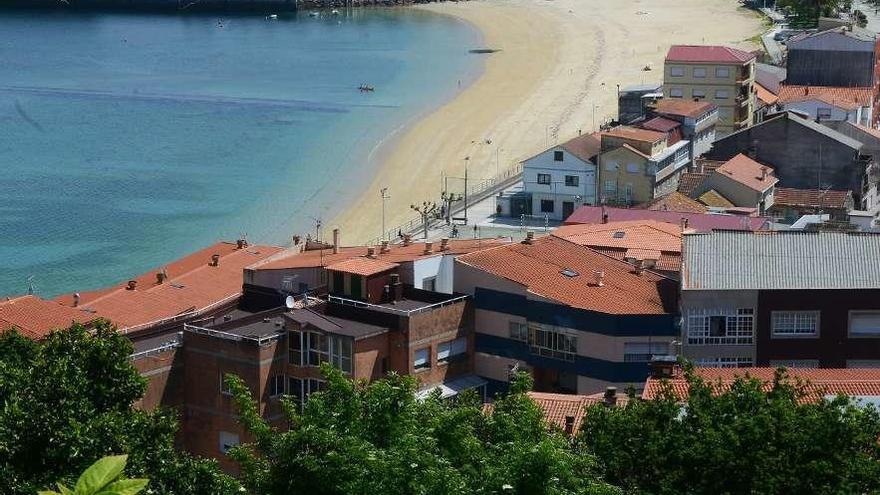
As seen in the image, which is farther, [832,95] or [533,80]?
[533,80]

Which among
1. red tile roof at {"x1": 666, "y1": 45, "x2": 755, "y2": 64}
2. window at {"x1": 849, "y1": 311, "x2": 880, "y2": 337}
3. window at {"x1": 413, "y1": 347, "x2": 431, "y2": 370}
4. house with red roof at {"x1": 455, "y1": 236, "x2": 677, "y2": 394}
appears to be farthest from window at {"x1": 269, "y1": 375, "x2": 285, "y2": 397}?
red tile roof at {"x1": 666, "y1": 45, "x2": 755, "y2": 64}

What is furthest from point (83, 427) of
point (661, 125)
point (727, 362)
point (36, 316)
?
point (661, 125)

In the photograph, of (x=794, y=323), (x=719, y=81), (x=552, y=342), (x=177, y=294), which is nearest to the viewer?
(x=794, y=323)

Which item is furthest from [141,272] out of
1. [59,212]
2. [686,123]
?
[686,123]

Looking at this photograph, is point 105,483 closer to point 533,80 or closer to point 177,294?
point 177,294

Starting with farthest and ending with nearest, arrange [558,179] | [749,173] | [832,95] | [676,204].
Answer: [832,95] → [558,179] → [749,173] → [676,204]
